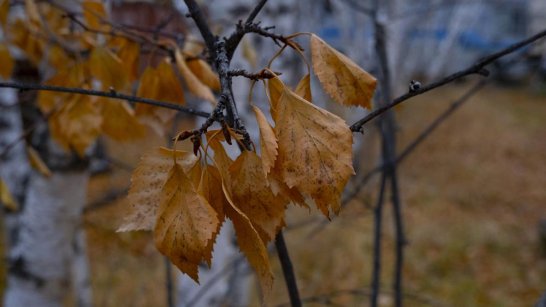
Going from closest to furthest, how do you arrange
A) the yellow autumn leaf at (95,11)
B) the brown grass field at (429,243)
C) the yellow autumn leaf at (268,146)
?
the yellow autumn leaf at (268,146)
the yellow autumn leaf at (95,11)
the brown grass field at (429,243)

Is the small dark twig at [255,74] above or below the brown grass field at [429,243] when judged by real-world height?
below

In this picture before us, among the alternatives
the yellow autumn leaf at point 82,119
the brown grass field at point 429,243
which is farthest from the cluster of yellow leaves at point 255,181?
the brown grass field at point 429,243

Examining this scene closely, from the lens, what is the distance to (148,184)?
58 centimetres

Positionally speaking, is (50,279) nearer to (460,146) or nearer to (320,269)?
(320,269)

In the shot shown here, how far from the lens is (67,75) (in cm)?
102

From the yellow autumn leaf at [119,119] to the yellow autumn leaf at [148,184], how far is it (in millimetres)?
398

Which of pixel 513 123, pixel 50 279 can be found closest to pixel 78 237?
pixel 50 279

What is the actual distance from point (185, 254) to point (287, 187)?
13cm

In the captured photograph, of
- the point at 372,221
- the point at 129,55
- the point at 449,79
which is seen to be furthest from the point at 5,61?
the point at 372,221

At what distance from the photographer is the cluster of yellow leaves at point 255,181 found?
492 mm

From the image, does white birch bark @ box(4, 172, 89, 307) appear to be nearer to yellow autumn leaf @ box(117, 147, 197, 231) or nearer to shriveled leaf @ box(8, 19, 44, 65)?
shriveled leaf @ box(8, 19, 44, 65)

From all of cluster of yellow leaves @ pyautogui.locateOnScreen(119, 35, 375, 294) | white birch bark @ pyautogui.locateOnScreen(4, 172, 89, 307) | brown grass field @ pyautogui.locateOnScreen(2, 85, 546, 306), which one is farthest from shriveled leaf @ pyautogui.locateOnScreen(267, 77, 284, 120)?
brown grass field @ pyautogui.locateOnScreen(2, 85, 546, 306)

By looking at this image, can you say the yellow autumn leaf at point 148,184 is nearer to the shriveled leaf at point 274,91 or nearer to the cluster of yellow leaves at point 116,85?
the shriveled leaf at point 274,91

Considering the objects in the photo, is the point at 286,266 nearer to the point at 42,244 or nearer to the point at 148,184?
the point at 148,184
